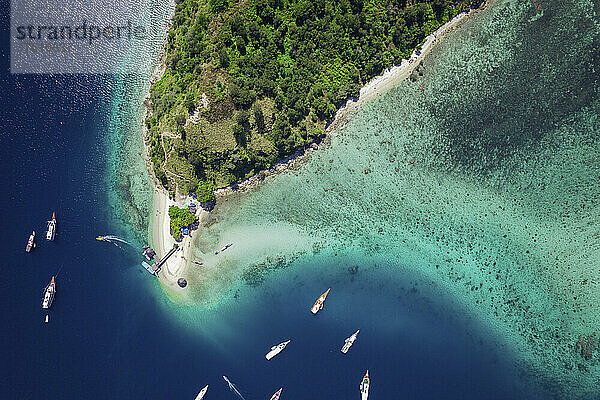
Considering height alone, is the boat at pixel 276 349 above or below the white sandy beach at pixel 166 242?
below

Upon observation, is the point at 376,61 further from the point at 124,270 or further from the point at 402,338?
the point at 124,270

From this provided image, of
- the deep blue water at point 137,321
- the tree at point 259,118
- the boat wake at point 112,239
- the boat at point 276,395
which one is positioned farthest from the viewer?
the boat wake at point 112,239

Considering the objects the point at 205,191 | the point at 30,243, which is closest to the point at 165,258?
the point at 205,191

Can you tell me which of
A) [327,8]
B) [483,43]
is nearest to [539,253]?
[483,43]

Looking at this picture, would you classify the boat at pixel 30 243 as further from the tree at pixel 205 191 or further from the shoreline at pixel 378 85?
the shoreline at pixel 378 85

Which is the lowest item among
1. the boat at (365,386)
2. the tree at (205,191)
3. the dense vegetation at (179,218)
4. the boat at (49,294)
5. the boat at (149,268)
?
the boat at (49,294)

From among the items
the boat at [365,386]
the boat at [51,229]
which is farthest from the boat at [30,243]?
the boat at [365,386]

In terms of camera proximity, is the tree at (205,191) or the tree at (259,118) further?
the tree at (205,191)

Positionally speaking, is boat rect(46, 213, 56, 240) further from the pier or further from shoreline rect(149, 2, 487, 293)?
the pier
